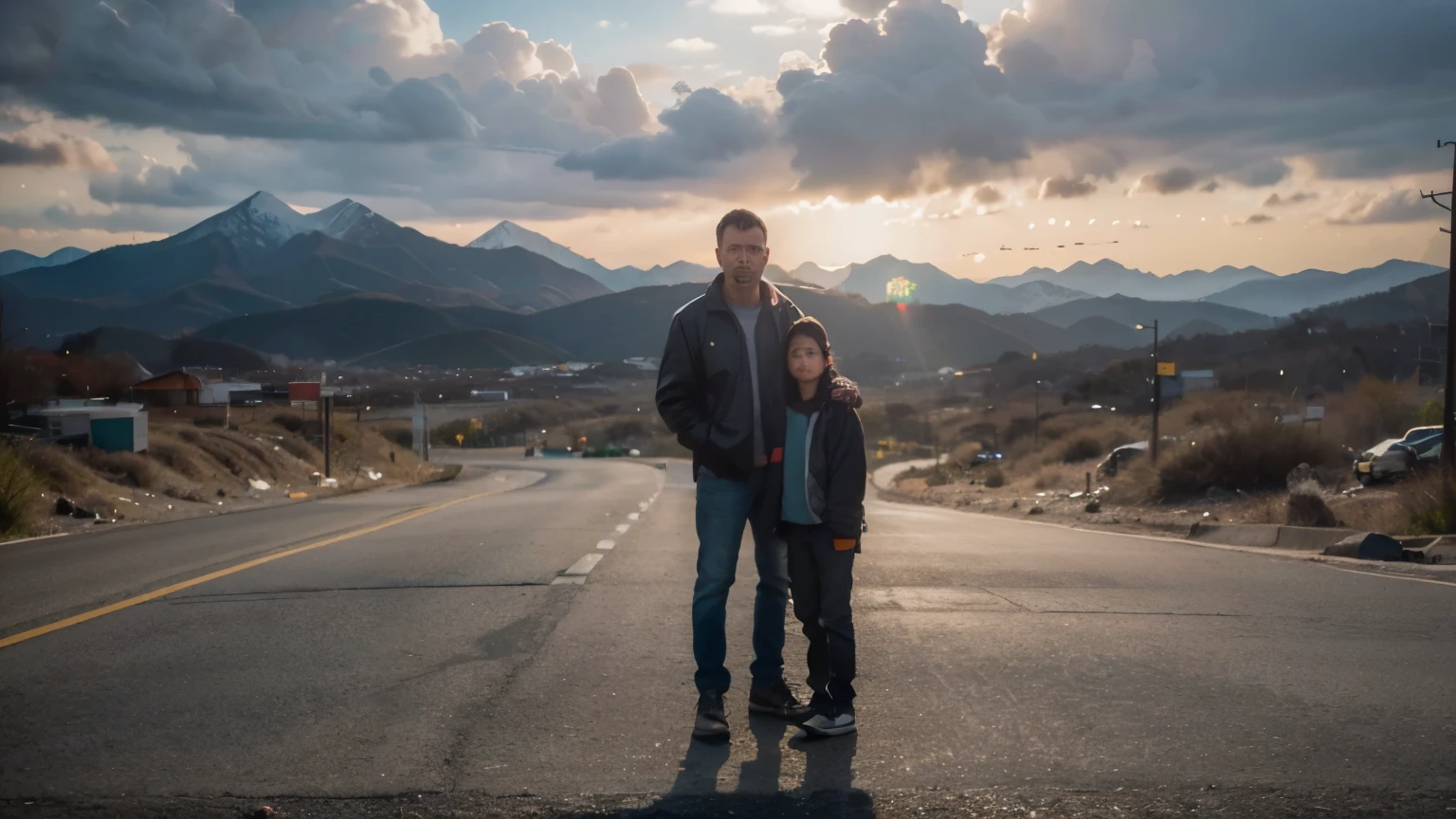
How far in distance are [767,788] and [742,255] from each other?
6.95 feet

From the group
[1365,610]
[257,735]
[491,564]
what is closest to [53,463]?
[491,564]

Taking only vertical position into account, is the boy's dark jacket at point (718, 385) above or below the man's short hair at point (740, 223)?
below

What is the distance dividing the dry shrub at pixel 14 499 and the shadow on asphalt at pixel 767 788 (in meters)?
14.6

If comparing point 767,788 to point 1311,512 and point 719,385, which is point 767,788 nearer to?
point 719,385

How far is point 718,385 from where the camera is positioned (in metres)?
4.87

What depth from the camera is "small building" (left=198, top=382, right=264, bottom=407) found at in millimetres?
71500

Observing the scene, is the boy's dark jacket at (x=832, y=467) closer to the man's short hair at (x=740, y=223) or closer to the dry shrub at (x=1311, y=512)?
the man's short hair at (x=740, y=223)

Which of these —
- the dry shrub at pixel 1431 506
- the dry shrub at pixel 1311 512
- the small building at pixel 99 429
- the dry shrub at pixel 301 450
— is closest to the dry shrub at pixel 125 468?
the small building at pixel 99 429

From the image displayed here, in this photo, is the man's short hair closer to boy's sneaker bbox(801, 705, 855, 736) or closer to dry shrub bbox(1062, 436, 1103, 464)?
boy's sneaker bbox(801, 705, 855, 736)

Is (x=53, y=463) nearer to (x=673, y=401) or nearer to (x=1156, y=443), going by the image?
(x=673, y=401)

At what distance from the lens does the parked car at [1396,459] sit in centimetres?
2680

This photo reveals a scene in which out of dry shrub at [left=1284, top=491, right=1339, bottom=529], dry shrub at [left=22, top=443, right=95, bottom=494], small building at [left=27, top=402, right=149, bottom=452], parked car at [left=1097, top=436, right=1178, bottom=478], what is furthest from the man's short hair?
parked car at [left=1097, top=436, right=1178, bottom=478]

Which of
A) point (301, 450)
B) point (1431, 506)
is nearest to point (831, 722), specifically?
point (1431, 506)

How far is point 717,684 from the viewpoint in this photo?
4.80m
